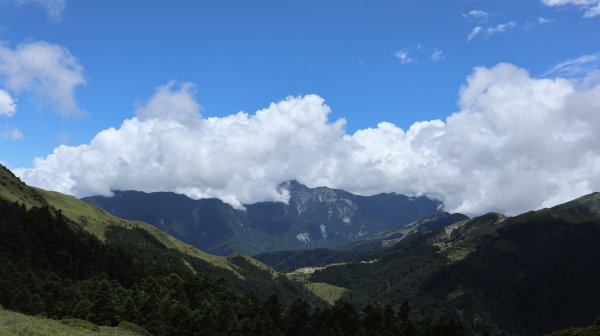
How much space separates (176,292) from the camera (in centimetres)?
15012

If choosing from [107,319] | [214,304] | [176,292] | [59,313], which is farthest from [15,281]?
[214,304]

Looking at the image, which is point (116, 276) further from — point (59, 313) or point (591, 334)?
point (591, 334)

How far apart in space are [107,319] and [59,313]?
15.0 m

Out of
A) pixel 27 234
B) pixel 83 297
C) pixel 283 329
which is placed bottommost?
pixel 283 329

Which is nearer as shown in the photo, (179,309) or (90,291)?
(179,309)

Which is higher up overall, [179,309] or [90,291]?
[90,291]

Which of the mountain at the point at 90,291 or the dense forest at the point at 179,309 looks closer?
the dense forest at the point at 179,309

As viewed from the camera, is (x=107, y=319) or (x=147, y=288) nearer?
(x=107, y=319)

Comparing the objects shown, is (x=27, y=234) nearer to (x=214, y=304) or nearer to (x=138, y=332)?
(x=214, y=304)

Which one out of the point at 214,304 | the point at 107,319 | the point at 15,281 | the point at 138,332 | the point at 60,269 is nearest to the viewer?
the point at 138,332

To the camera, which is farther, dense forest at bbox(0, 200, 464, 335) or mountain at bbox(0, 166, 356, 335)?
mountain at bbox(0, 166, 356, 335)

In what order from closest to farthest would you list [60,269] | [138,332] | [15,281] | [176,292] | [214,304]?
[138,332], [15,281], [214,304], [176,292], [60,269]

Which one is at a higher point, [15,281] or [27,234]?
[27,234]

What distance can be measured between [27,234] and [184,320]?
104 meters
